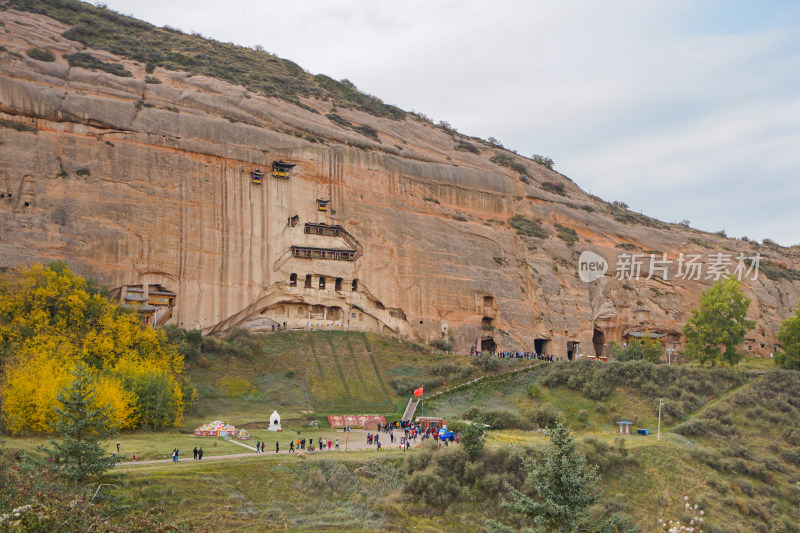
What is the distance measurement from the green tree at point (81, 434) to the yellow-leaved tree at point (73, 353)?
4.34 m

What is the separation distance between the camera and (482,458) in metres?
30.4

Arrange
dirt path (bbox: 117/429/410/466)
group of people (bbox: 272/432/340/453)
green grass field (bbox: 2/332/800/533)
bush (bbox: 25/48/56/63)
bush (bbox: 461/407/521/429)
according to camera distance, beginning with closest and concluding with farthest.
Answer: green grass field (bbox: 2/332/800/533) < dirt path (bbox: 117/429/410/466) < group of people (bbox: 272/432/340/453) < bush (bbox: 461/407/521/429) < bush (bbox: 25/48/56/63)

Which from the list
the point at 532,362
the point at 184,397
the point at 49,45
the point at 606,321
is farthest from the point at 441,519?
the point at 49,45

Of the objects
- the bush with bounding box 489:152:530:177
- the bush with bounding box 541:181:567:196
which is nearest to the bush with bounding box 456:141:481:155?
the bush with bounding box 489:152:530:177

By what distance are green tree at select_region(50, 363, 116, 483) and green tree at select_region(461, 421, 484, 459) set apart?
50.6 feet

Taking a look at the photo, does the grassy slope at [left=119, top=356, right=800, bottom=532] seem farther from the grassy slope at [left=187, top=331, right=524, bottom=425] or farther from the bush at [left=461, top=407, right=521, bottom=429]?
the grassy slope at [left=187, top=331, right=524, bottom=425]

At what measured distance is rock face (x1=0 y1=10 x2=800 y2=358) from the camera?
1709 inches

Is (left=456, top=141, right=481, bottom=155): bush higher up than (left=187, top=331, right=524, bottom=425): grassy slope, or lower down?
higher up

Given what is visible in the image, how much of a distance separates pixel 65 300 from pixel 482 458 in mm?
25078

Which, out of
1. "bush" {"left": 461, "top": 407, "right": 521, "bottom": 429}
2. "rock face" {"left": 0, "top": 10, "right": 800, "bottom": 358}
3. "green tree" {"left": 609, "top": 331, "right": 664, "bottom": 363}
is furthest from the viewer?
"green tree" {"left": 609, "top": 331, "right": 664, "bottom": 363}

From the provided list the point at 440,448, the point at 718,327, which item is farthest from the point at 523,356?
the point at 440,448

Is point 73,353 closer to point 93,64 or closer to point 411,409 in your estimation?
point 411,409

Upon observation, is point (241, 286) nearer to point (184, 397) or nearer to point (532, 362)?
point (184, 397)

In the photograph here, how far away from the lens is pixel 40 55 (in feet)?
154
